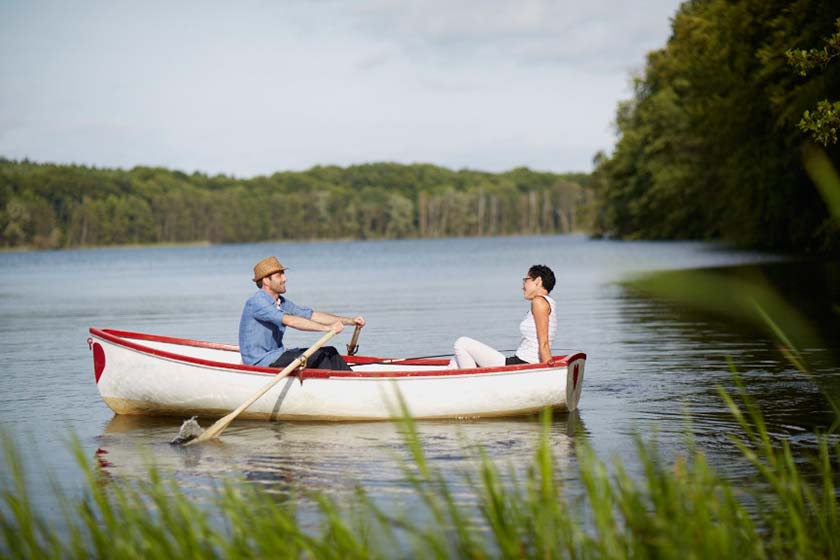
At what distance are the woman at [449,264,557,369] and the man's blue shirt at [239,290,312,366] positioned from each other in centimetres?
162

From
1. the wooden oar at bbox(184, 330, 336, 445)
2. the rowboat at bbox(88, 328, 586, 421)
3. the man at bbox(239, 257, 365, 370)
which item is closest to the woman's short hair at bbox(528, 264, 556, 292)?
the rowboat at bbox(88, 328, 586, 421)

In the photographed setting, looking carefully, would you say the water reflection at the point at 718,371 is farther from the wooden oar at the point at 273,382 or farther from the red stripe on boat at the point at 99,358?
the red stripe on boat at the point at 99,358

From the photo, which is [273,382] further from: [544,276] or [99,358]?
[544,276]

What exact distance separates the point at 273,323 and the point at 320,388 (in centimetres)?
80

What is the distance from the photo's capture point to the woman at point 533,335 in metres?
11.0

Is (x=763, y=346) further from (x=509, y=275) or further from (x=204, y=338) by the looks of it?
(x=509, y=275)

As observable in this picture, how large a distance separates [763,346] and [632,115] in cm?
6067

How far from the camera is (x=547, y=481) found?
168 inches

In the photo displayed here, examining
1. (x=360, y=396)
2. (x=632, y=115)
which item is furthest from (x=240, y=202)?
(x=360, y=396)

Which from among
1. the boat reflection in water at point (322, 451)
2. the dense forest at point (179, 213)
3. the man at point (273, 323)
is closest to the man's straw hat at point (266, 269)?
the man at point (273, 323)

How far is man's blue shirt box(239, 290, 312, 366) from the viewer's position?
11.2 meters

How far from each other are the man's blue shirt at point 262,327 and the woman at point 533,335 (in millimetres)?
1619

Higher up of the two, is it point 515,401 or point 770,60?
point 770,60

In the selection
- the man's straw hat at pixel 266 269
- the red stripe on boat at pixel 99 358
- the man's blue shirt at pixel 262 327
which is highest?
the man's straw hat at pixel 266 269
